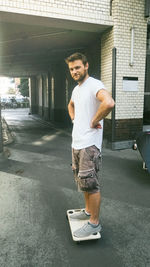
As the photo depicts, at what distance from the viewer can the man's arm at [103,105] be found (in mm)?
2043

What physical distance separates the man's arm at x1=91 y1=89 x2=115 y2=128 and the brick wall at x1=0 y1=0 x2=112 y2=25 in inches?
171

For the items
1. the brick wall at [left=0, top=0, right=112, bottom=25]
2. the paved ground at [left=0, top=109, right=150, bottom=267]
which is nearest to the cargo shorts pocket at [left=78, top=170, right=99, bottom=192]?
the paved ground at [left=0, top=109, right=150, bottom=267]

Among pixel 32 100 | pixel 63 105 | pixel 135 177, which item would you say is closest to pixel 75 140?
pixel 135 177

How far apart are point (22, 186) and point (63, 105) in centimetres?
1020

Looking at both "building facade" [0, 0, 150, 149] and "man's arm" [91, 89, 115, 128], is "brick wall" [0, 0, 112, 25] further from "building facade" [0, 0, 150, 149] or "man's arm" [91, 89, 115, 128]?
"man's arm" [91, 89, 115, 128]

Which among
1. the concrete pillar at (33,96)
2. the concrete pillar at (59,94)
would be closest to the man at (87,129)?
the concrete pillar at (59,94)

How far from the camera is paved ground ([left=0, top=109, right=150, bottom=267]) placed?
Result: 7.06ft

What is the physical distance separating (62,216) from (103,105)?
1.71 metres

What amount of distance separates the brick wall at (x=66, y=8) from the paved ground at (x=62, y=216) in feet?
12.4

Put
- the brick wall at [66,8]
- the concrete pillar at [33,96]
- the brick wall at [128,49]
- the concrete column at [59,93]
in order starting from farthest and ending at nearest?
1. the concrete pillar at [33,96]
2. the concrete column at [59,93]
3. the brick wall at [128,49]
4. the brick wall at [66,8]

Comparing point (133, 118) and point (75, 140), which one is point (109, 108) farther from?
point (133, 118)

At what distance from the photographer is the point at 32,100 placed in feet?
73.5

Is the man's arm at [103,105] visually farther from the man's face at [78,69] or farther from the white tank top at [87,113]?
the man's face at [78,69]

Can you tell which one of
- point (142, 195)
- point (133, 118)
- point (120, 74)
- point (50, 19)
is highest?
point (50, 19)
